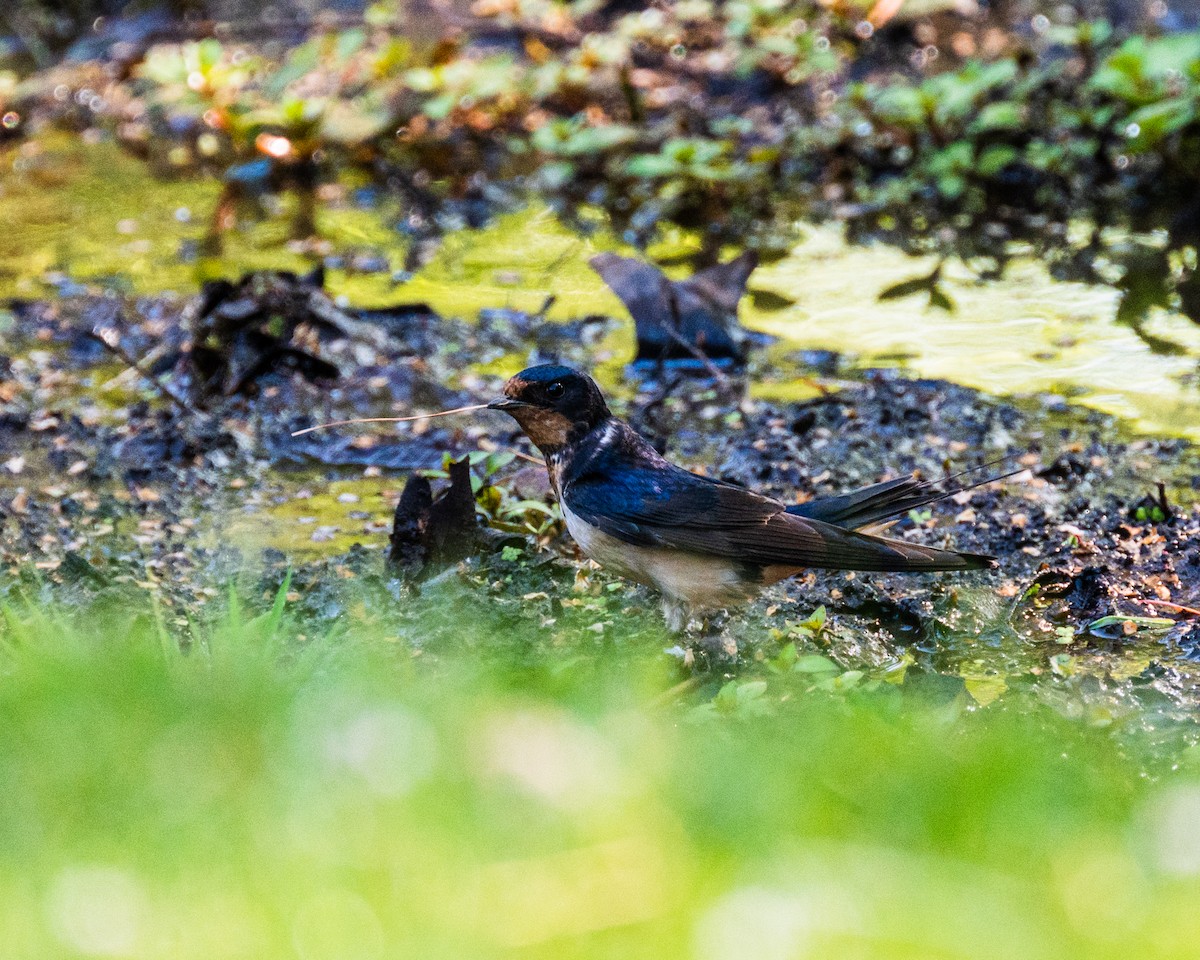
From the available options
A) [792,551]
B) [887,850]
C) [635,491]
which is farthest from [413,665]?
[887,850]

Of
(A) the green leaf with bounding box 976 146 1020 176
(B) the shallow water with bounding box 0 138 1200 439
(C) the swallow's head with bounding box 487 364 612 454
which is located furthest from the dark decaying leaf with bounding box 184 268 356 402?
(A) the green leaf with bounding box 976 146 1020 176

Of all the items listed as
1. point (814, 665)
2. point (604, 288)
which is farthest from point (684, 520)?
point (604, 288)

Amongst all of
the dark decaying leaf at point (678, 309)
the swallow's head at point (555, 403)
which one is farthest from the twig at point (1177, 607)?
the dark decaying leaf at point (678, 309)

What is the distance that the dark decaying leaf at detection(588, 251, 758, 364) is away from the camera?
6828mm

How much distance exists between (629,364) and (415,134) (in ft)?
13.2

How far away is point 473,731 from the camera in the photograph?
8.32 ft

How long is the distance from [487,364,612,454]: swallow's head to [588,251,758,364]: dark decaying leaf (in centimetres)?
209

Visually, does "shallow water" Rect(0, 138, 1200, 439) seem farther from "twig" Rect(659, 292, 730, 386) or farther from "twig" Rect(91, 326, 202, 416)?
"twig" Rect(91, 326, 202, 416)

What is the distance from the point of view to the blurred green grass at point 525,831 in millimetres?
2084

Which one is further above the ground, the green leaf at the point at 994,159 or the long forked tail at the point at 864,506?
the long forked tail at the point at 864,506

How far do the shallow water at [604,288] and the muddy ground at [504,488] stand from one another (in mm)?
244

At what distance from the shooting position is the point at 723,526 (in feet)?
14.4

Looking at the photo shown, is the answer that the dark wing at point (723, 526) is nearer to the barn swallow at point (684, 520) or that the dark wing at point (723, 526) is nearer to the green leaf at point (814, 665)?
the barn swallow at point (684, 520)

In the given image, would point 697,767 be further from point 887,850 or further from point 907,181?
point 907,181
